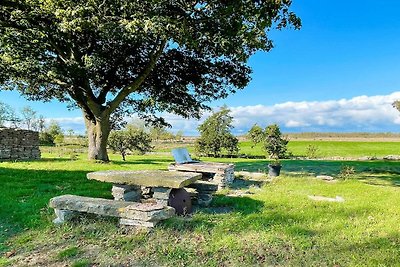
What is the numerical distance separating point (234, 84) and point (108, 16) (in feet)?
25.2

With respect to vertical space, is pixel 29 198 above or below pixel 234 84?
below

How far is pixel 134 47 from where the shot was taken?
50.1ft

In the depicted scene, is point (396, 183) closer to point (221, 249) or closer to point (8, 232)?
point (221, 249)

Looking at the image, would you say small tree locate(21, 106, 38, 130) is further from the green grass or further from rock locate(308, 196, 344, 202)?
rock locate(308, 196, 344, 202)

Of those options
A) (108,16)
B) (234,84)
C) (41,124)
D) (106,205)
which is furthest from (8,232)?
(41,124)

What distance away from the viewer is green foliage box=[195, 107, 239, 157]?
28797 mm

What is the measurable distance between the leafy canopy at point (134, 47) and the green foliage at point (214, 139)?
32.3 ft

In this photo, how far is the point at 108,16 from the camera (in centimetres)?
1142

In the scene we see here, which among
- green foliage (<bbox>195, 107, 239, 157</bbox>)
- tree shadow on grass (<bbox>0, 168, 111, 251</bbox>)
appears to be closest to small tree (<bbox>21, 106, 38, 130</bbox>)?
green foliage (<bbox>195, 107, 239, 157</bbox>)

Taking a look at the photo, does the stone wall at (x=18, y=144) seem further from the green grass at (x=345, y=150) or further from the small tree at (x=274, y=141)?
the green grass at (x=345, y=150)

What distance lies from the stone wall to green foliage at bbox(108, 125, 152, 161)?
6595 mm

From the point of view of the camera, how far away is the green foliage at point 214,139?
94.5 feet

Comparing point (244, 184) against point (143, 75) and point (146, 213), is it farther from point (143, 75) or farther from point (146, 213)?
point (143, 75)

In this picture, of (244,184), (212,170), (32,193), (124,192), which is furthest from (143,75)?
(124,192)
